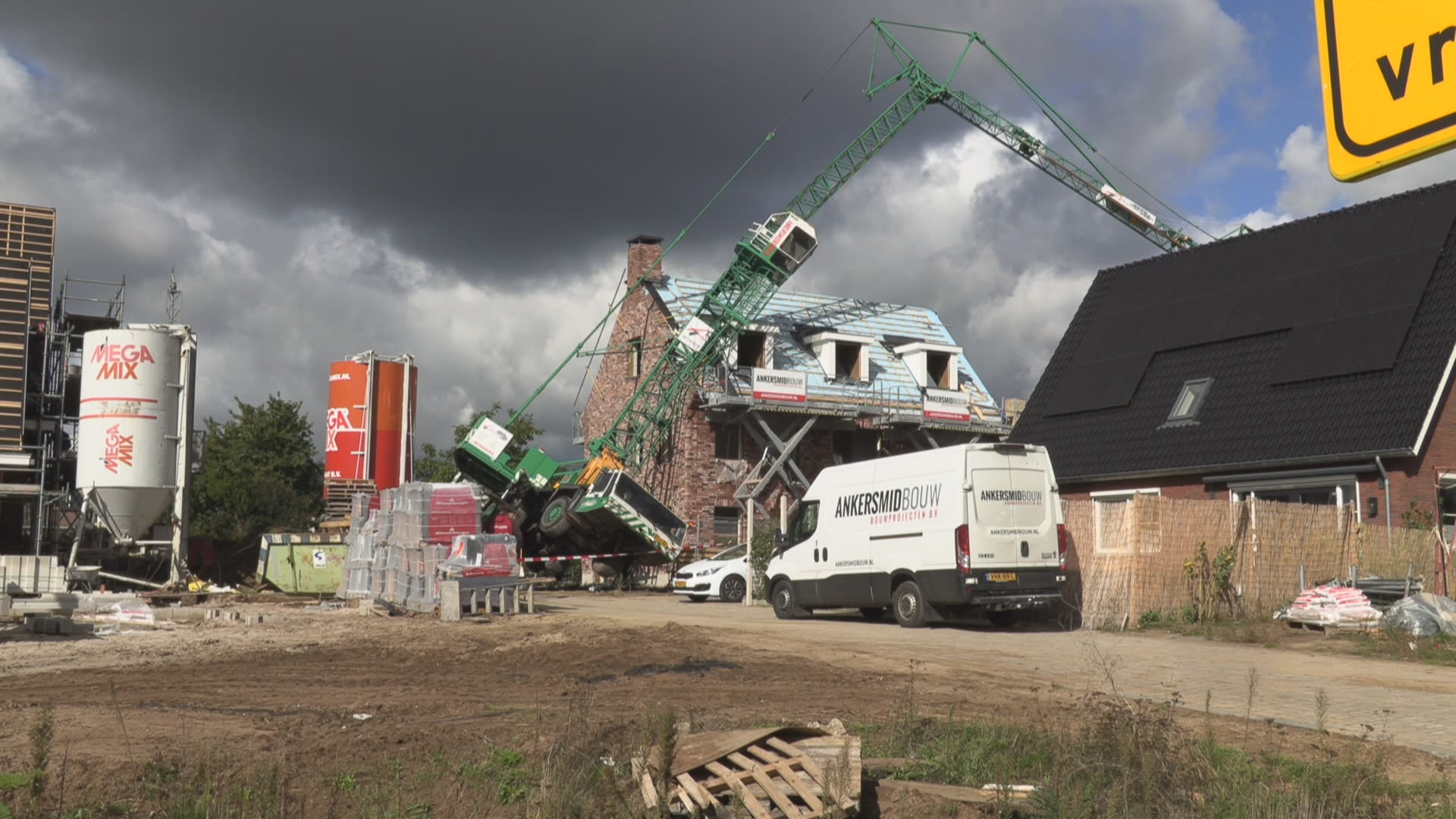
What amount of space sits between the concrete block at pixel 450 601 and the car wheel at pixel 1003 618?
28.2 ft

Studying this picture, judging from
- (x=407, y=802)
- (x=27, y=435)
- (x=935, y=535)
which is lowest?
(x=407, y=802)

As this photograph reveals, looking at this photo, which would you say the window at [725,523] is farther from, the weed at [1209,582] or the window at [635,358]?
the weed at [1209,582]

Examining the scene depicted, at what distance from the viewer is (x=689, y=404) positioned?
36750 millimetres

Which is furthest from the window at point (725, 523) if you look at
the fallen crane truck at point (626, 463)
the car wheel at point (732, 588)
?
the car wheel at point (732, 588)

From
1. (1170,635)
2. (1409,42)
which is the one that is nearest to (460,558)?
(1170,635)

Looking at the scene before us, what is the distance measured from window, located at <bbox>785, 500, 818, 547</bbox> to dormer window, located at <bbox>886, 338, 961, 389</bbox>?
68.0 feet

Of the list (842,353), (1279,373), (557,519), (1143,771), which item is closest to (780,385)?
(842,353)

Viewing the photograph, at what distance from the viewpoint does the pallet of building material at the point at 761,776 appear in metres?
5.99

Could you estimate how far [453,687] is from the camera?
419 inches

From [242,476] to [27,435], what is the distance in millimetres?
16163

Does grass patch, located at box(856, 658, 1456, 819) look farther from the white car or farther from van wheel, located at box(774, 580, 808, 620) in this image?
the white car

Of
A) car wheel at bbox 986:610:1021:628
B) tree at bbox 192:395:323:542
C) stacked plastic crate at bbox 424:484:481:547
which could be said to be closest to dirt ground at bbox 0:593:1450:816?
car wheel at bbox 986:610:1021:628

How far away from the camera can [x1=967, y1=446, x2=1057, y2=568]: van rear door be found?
689 inches

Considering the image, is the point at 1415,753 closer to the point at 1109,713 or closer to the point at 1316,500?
the point at 1109,713
